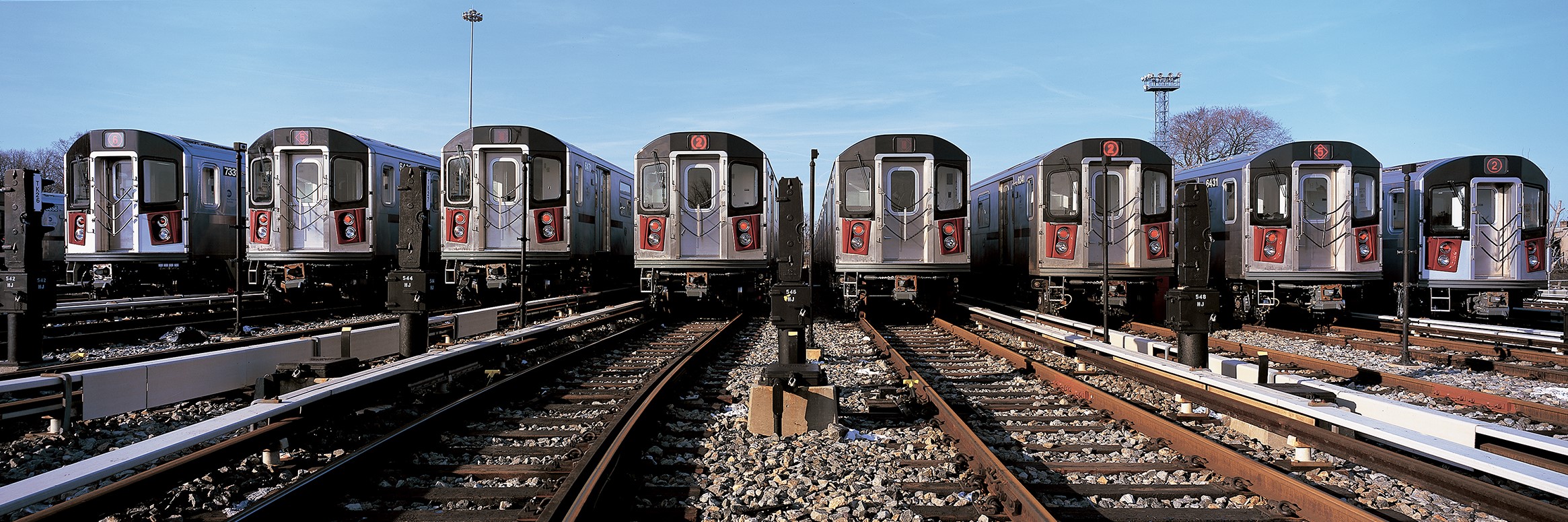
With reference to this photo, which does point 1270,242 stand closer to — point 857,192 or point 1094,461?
point 857,192

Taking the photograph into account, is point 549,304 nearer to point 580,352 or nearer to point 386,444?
point 580,352

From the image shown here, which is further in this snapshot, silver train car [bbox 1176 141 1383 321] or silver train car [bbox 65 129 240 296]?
silver train car [bbox 65 129 240 296]

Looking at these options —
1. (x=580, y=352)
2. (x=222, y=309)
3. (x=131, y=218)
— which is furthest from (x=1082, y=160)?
(x=131, y=218)

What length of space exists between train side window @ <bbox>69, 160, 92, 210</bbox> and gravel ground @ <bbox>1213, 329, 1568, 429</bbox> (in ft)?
69.9

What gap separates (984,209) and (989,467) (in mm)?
15600

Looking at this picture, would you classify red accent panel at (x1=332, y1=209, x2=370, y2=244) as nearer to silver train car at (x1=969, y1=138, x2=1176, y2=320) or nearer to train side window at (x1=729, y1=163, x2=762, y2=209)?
train side window at (x1=729, y1=163, x2=762, y2=209)

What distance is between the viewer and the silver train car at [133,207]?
16.0 m

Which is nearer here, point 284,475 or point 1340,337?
point 284,475

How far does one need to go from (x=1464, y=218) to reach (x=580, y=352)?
1543 cm

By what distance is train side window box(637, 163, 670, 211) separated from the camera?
14.7m

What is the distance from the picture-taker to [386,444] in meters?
4.88

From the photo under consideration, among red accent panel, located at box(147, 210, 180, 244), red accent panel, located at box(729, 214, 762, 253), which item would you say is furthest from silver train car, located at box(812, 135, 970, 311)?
red accent panel, located at box(147, 210, 180, 244)

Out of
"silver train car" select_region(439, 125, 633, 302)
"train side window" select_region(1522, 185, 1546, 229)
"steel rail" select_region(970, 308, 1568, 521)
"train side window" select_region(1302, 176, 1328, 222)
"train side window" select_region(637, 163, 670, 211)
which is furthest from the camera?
"silver train car" select_region(439, 125, 633, 302)

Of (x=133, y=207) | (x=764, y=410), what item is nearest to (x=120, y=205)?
(x=133, y=207)
